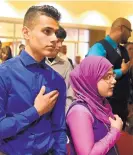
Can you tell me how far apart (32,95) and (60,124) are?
0.23 metres

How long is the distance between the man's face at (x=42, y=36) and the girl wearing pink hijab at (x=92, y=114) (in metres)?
0.36

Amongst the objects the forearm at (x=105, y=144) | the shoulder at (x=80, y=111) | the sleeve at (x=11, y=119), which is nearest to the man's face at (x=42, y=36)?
the sleeve at (x=11, y=119)

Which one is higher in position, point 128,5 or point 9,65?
point 128,5

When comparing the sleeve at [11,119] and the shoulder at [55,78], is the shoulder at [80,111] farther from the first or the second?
the sleeve at [11,119]

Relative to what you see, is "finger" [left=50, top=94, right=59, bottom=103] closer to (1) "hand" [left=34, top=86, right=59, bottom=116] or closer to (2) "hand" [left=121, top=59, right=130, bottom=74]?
(1) "hand" [left=34, top=86, right=59, bottom=116]

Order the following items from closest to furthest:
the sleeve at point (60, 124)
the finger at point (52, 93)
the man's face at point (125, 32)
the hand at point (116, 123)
Result: 1. the finger at point (52, 93)
2. the sleeve at point (60, 124)
3. the hand at point (116, 123)
4. the man's face at point (125, 32)

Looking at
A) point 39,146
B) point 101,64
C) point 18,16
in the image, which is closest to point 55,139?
point 39,146

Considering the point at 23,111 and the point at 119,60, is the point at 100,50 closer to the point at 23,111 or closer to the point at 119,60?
the point at 119,60

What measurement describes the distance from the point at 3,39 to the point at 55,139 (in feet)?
26.8

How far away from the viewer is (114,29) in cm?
317

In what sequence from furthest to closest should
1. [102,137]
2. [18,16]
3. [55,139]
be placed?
1. [18,16]
2. [102,137]
3. [55,139]

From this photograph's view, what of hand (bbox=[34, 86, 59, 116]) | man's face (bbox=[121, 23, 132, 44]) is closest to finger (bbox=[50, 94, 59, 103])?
hand (bbox=[34, 86, 59, 116])

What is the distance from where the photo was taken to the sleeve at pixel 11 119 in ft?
4.53

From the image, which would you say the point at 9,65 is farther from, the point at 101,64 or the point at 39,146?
the point at 101,64
